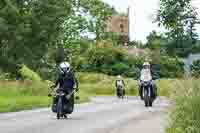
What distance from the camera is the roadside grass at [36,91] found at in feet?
104

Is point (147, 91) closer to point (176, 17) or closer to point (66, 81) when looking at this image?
point (66, 81)

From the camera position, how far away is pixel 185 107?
14.2m

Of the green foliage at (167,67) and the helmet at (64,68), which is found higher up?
the helmet at (64,68)

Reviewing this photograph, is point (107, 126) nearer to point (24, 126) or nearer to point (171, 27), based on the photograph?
point (24, 126)

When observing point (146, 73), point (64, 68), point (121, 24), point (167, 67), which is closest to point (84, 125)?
point (64, 68)

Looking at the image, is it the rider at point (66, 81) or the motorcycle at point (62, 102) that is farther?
the rider at point (66, 81)

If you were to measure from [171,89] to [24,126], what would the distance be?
508cm

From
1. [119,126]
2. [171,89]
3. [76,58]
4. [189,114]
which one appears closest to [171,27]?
[189,114]

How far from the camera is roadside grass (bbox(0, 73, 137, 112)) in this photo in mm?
31641

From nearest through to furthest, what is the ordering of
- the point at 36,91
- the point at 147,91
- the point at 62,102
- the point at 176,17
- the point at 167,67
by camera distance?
the point at 176,17
the point at 62,102
the point at 147,91
the point at 36,91
the point at 167,67

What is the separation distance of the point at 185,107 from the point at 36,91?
2905cm

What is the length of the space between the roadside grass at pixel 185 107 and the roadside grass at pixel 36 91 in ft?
44.1

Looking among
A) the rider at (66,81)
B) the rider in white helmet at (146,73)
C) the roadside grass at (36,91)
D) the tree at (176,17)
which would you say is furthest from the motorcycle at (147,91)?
the tree at (176,17)

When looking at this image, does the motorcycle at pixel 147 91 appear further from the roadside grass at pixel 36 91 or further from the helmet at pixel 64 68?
the helmet at pixel 64 68
